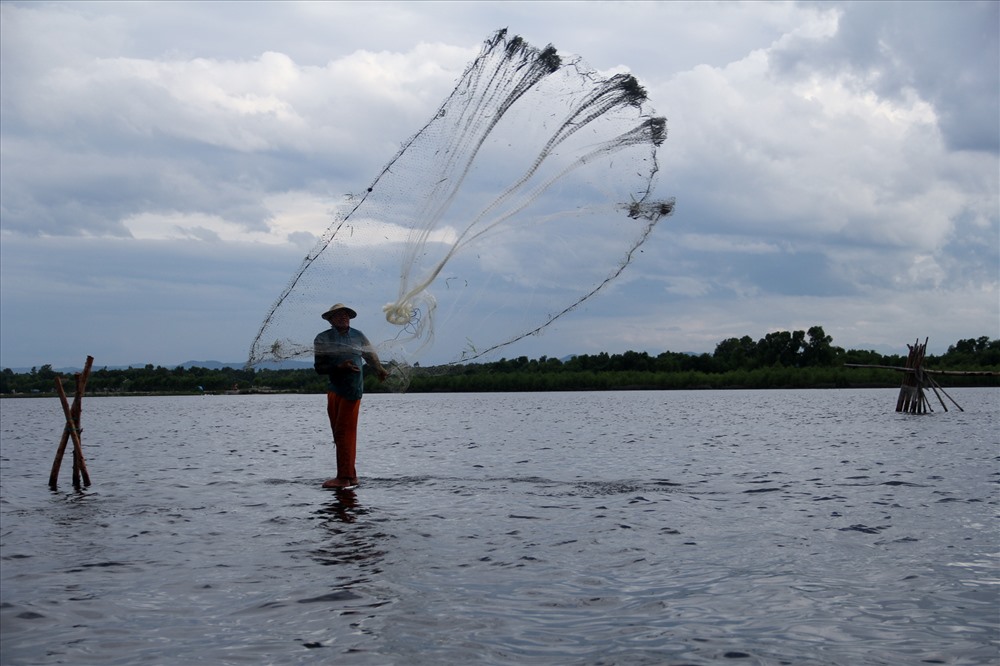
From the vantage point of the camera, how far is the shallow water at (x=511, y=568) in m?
8.21

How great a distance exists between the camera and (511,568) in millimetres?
11328

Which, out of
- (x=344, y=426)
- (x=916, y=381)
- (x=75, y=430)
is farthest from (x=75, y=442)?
(x=916, y=381)

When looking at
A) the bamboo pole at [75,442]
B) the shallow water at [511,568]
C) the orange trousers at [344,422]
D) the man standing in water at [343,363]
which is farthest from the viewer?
the bamboo pole at [75,442]

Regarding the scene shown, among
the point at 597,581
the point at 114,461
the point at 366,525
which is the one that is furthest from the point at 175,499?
the point at 114,461

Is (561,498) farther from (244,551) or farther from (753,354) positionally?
(753,354)

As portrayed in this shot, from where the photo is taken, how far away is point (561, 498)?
1844 centimetres

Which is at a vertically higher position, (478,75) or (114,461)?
(478,75)

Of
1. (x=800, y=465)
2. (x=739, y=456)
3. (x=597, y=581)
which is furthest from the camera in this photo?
(x=739, y=456)

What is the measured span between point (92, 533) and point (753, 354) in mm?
153772

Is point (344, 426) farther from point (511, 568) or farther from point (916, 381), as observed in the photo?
point (916, 381)

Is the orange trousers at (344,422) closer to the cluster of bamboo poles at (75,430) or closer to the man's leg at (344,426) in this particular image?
the man's leg at (344,426)

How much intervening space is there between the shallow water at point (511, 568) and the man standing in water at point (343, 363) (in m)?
1.69

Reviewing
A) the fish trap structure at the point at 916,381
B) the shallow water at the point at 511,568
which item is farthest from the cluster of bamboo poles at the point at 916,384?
the shallow water at the point at 511,568

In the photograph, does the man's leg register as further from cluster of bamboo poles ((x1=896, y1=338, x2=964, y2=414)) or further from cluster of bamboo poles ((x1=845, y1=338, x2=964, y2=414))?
cluster of bamboo poles ((x1=896, y1=338, x2=964, y2=414))
